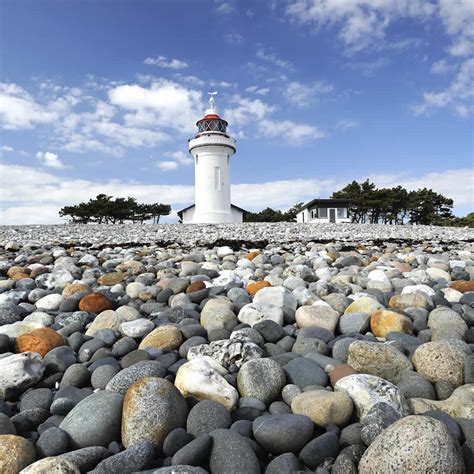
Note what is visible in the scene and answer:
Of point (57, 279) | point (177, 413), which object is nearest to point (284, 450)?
point (177, 413)

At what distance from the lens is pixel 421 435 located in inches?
51.0

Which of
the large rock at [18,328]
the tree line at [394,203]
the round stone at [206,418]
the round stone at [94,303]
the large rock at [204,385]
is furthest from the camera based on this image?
the tree line at [394,203]

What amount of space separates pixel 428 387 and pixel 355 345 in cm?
37

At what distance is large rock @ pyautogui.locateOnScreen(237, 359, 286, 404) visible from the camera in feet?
5.98

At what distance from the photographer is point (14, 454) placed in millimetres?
1401

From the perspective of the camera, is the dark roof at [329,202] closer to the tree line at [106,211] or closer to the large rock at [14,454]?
the tree line at [106,211]

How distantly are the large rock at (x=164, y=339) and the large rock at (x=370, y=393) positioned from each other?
0.98 meters

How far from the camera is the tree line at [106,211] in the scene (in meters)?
32.1

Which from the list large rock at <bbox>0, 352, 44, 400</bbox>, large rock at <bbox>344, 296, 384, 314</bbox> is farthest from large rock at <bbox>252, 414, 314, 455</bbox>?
large rock at <bbox>344, 296, 384, 314</bbox>

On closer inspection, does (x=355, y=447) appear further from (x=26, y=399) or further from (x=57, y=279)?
(x=57, y=279)

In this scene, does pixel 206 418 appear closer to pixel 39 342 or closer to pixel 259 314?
pixel 259 314

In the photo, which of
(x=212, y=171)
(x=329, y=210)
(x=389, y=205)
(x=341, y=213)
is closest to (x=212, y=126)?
(x=212, y=171)

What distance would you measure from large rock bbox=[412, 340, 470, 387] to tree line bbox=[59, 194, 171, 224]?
105ft

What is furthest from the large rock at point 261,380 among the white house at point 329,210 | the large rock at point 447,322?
the white house at point 329,210
